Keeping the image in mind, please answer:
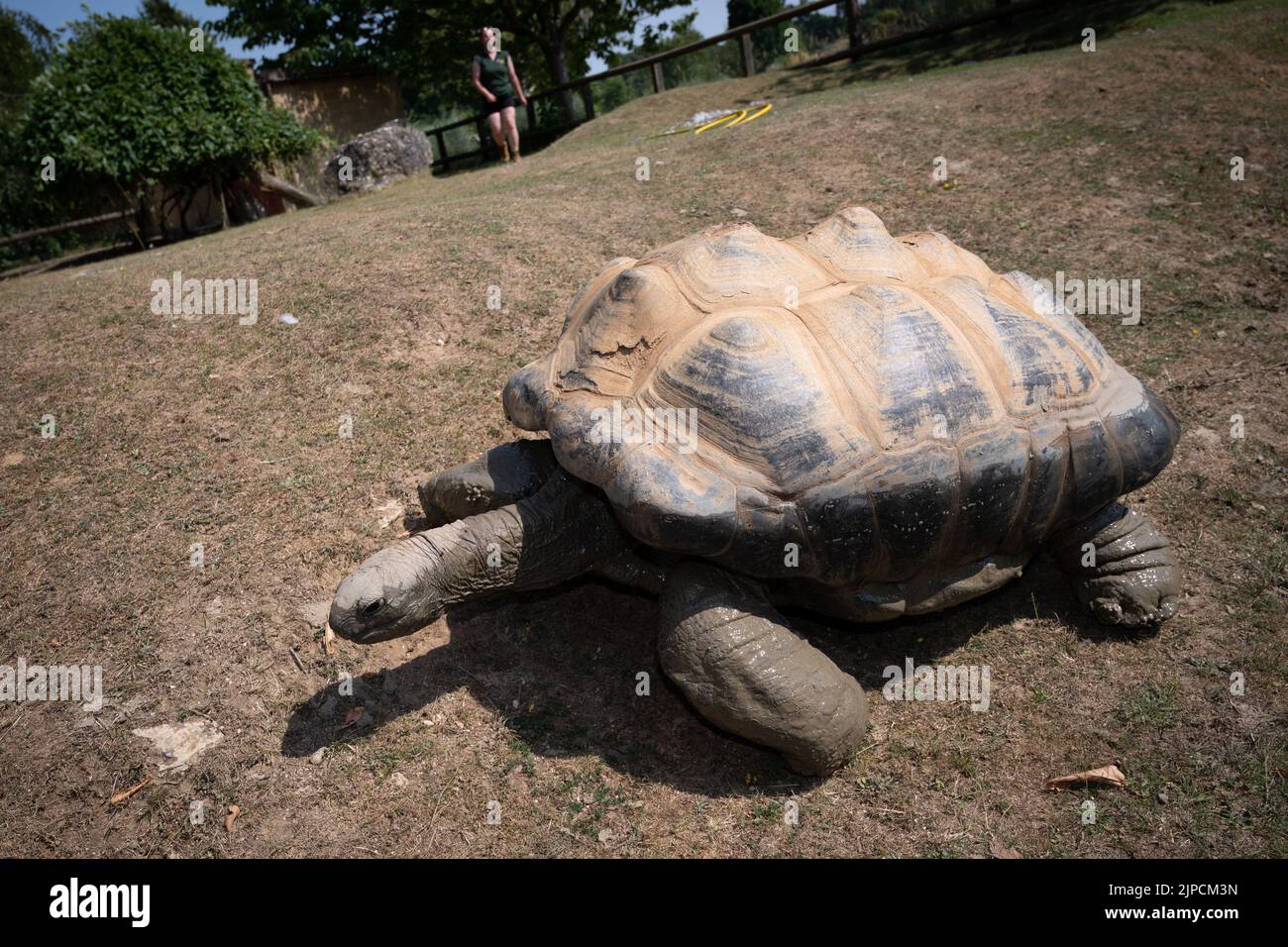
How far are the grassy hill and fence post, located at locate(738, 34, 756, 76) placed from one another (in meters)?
8.65

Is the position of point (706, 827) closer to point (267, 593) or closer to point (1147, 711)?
point (1147, 711)

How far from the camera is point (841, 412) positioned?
3002 mm

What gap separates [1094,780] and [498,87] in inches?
520

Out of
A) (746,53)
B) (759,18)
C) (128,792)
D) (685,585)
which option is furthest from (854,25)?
(759,18)

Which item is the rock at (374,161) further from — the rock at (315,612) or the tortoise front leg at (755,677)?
the tortoise front leg at (755,677)

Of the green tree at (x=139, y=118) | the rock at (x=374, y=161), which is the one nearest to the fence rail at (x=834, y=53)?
the rock at (x=374, y=161)

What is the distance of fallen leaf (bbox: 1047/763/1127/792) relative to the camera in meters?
3.05

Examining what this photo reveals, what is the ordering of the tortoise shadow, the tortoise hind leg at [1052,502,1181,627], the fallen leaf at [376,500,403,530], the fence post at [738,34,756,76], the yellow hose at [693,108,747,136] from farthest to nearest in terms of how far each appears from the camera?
1. the fence post at [738,34,756,76]
2. the yellow hose at [693,108,747,136]
3. the fallen leaf at [376,500,403,530]
4. the tortoise hind leg at [1052,502,1181,627]
5. the tortoise shadow

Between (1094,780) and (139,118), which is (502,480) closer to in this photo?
(1094,780)

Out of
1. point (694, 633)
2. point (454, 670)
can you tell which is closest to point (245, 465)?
point (454, 670)

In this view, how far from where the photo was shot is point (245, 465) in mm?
4945

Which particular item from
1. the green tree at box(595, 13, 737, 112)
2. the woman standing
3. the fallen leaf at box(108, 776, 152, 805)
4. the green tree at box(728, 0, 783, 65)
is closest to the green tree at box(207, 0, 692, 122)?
the green tree at box(595, 13, 737, 112)

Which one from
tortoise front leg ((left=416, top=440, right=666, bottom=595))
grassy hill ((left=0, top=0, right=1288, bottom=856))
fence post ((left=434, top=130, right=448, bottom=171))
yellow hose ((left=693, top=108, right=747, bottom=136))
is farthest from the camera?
fence post ((left=434, top=130, right=448, bottom=171))

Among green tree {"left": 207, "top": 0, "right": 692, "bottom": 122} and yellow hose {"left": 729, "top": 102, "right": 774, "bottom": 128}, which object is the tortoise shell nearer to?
yellow hose {"left": 729, "top": 102, "right": 774, "bottom": 128}
